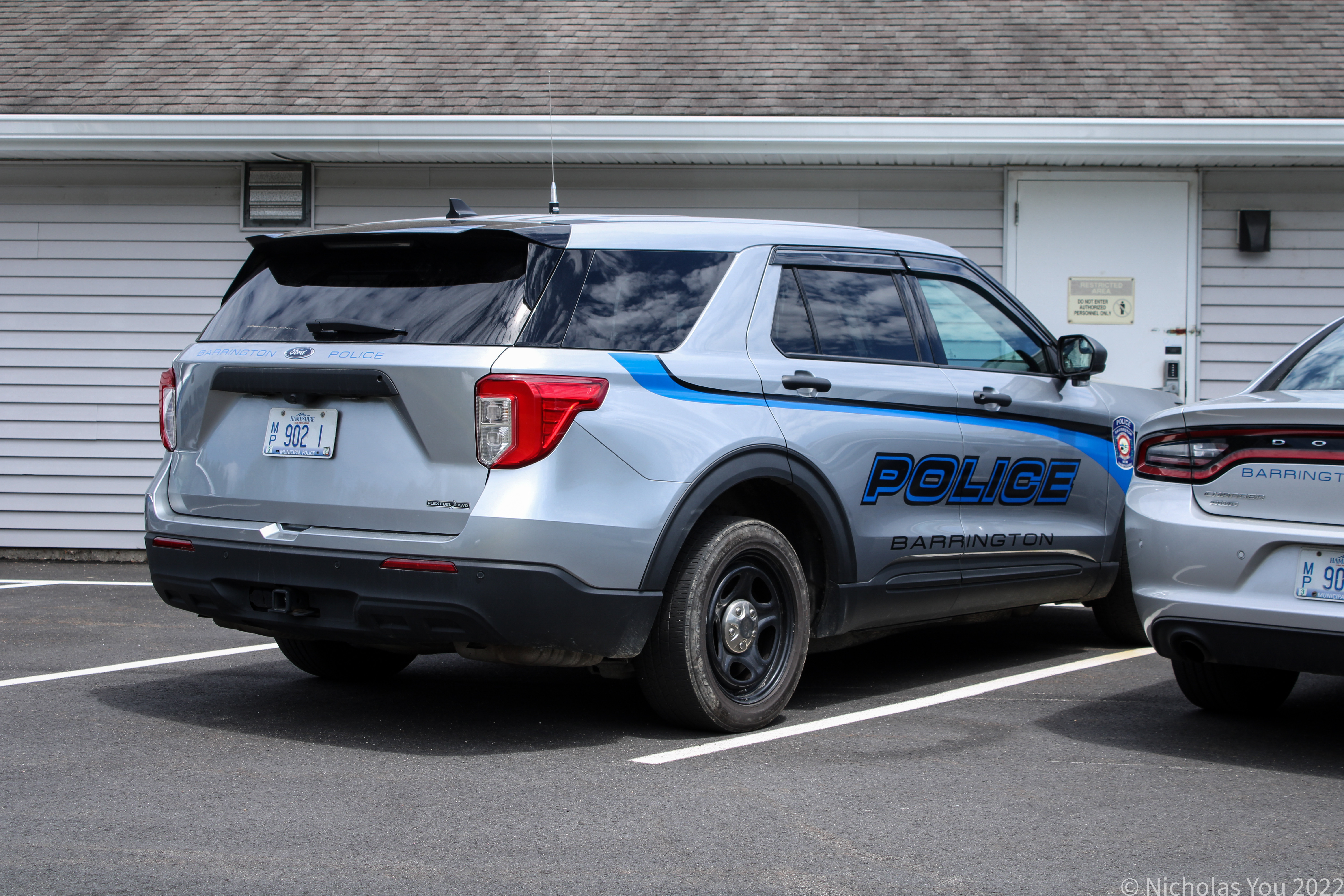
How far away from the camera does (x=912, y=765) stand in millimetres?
4422

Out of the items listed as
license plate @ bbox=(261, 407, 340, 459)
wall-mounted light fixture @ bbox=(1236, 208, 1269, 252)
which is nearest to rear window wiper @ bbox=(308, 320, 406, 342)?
license plate @ bbox=(261, 407, 340, 459)

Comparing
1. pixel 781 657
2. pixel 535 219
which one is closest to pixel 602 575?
pixel 781 657

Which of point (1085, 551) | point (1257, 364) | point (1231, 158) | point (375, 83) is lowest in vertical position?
point (1085, 551)

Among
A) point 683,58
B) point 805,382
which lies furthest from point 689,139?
point 805,382

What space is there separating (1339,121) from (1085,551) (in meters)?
4.76

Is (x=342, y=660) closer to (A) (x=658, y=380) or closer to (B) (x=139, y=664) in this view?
(B) (x=139, y=664)

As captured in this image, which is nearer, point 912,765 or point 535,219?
point 912,765

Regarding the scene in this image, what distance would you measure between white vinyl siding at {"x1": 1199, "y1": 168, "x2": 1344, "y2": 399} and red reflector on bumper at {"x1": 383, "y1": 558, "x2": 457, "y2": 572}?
23.6 ft

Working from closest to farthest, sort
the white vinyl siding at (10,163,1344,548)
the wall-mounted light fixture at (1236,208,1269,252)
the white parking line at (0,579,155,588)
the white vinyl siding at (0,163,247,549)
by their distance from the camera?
1. the white parking line at (0,579,155,588)
2. the wall-mounted light fixture at (1236,208,1269,252)
3. the white vinyl siding at (10,163,1344,548)
4. the white vinyl siding at (0,163,247,549)

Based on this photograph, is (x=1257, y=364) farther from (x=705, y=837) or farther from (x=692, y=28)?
(x=705, y=837)

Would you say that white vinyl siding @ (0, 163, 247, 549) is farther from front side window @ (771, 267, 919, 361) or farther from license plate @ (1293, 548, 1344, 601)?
license plate @ (1293, 548, 1344, 601)

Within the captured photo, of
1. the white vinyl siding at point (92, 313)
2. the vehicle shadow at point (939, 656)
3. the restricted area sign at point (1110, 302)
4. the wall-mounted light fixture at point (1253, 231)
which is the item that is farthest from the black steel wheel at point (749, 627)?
the white vinyl siding at point (92, 313)

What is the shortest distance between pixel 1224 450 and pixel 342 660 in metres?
3.48

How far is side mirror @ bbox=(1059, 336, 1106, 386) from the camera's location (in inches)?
241
